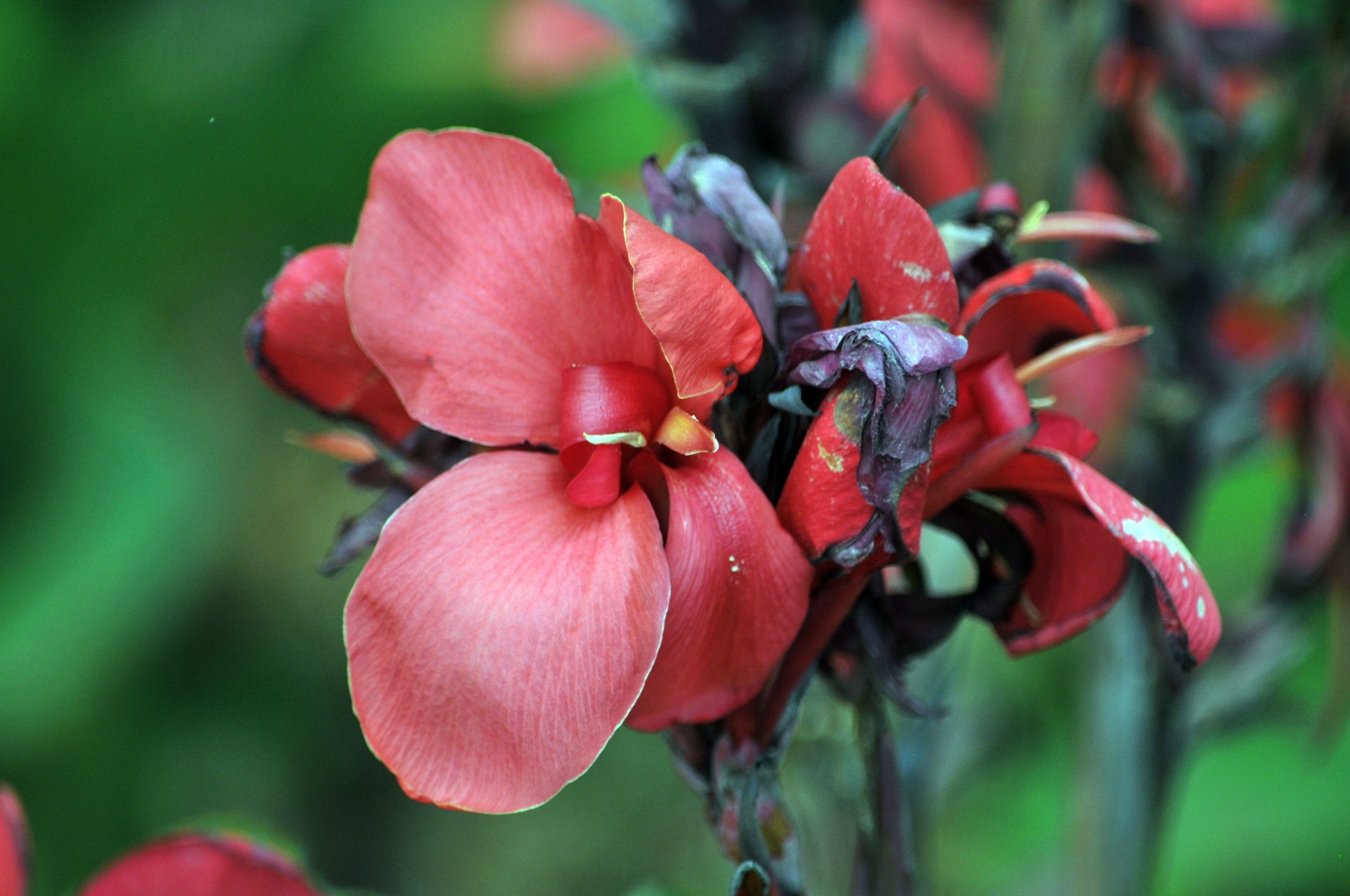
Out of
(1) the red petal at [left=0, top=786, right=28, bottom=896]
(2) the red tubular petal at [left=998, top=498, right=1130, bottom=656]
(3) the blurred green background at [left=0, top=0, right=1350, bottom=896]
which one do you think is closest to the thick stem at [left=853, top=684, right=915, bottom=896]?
(2) the red tubular petal at [left=998, top=498, right=1130, bottom=656]

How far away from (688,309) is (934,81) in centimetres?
32

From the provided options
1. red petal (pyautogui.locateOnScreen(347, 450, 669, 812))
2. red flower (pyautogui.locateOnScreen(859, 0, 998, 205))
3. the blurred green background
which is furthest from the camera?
the blurred green background

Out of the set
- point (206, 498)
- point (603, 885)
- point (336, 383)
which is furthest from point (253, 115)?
point (336, 383)

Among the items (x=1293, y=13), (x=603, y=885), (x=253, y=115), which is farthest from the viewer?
(x=253, y=115)

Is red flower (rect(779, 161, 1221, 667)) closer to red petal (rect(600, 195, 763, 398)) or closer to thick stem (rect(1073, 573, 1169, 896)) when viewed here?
red petal (rect(600, 195, 763, 398))

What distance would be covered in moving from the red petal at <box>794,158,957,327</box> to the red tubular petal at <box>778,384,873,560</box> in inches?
1.0

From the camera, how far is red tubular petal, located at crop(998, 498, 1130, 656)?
24 cm

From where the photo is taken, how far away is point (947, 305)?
22cm

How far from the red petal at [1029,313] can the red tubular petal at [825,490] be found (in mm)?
38

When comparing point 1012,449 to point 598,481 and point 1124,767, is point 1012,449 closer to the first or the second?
point 598,481

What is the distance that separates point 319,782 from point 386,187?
27.3 inches

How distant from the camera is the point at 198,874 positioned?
0.92 ft

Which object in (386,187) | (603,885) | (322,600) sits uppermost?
(386,187)

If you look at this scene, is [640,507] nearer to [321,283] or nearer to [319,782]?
[321,283]
